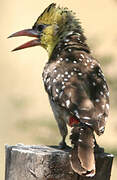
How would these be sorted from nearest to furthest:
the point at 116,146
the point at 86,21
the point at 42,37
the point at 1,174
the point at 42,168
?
1. the point at 42,168
2. the point at 42,37
3. the point at 116,146
4. the point at 1,174
5. the point at 86,21

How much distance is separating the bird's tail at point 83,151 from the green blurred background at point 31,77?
10.6ft

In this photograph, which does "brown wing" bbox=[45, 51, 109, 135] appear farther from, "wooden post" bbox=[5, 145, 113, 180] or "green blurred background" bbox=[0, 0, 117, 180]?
"green blurred background" bbox=[0, 0, 117, 180]

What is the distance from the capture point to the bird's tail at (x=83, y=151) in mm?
5492

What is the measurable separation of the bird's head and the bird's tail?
4.64 ft

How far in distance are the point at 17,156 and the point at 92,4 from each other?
7380 millimetres

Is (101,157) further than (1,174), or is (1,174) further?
A: (1,174)

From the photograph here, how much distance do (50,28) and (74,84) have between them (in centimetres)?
111

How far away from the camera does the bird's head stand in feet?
23.2

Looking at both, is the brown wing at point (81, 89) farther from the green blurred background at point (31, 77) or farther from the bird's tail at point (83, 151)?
the green blurred background at point (31, 77)

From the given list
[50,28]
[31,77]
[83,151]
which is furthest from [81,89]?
[31,77]

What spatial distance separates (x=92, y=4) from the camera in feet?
41.8

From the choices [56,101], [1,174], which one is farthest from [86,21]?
[56,101]

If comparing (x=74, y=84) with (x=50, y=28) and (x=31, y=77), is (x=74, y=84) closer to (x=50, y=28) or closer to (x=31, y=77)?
(x=50, y=28)

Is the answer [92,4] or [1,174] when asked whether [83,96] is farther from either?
[92,4]
